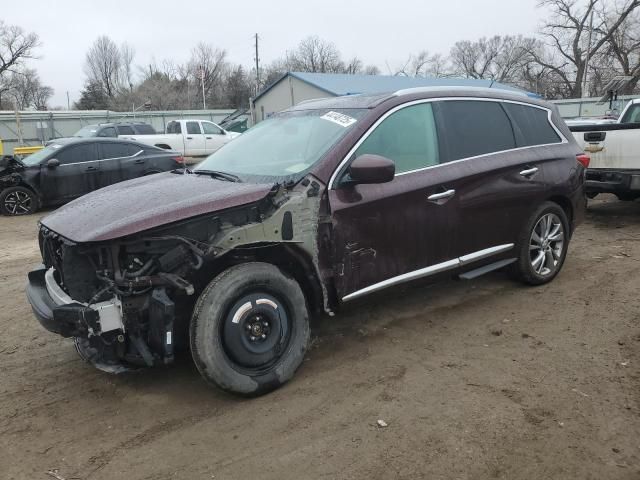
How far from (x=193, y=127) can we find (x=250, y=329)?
17154 mm

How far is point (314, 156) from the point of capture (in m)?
3.56

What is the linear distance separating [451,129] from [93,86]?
8158 centimetres

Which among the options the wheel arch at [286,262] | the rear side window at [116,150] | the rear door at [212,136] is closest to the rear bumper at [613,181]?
the wheel arch at [286,262]

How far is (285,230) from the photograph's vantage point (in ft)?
10.7

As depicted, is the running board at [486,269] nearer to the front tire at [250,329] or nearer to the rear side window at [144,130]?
the front tire at [250,329]

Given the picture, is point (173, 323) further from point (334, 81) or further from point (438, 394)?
point (334, 81)

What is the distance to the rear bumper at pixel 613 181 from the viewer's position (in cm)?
733

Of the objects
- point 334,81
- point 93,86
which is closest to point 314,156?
point 334,81

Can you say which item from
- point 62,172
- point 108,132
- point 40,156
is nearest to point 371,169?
point 62,172

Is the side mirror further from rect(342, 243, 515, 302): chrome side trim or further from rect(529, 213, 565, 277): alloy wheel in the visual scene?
rect(529, 213, 565, 277): alloy wheel

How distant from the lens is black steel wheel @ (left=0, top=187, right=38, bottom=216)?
1064 centimetres

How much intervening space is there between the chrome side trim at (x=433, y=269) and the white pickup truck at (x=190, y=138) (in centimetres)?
1494

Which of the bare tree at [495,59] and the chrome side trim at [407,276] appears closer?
the chrome side trim at [407,276]

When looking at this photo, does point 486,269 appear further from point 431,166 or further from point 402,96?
point 402,96
